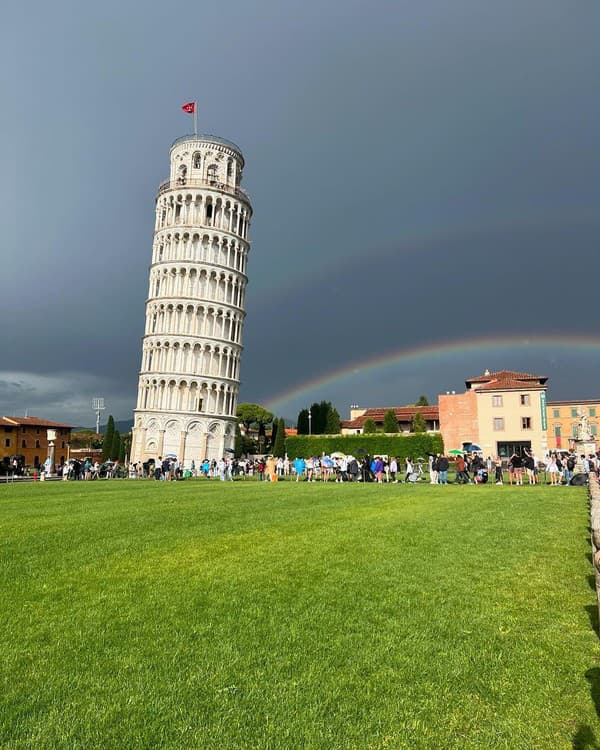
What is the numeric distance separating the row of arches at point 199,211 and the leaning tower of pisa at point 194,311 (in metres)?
0.15

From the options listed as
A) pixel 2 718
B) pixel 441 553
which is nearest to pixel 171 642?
pixel 2 718

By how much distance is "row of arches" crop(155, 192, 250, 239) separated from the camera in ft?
266

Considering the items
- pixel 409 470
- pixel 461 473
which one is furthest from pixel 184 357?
pixel 461 473

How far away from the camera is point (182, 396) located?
257 feet

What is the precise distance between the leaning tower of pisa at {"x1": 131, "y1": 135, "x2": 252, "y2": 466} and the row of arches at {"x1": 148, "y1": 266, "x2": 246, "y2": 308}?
149 millimetres

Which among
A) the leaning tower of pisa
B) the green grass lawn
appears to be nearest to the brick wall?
the leaning tower of pisa

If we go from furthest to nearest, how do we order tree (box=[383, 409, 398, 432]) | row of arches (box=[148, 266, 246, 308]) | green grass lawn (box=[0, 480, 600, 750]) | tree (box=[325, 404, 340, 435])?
tree (box=[325, 404, 340, 435]), tree (box=[383, 409, 398, 432]), row of arches (box=[148, 266, 246, 308]), green grass lawn (box=[0, 480, 600, 750])

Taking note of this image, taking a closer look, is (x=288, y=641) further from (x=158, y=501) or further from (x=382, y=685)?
(x=158, y=501)

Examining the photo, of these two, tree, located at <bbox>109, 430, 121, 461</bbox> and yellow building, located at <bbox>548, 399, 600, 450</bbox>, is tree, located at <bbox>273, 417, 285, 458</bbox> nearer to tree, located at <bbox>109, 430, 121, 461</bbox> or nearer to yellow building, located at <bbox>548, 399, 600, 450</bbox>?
tree, located at <bbox>109, 430, 121, 461</bbox>

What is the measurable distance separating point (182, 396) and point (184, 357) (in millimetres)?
5730

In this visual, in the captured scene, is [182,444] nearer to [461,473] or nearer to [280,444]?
[280,444]

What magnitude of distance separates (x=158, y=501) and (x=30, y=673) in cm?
1492

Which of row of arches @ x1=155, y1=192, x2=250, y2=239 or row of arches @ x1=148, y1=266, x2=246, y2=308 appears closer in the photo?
row of arches @ x1=148, y1=266, x2=246, y2=308

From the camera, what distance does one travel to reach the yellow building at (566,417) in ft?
340
